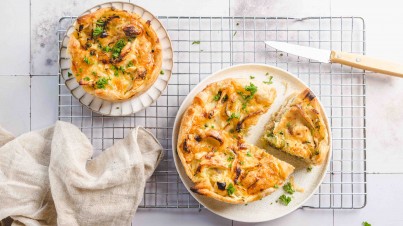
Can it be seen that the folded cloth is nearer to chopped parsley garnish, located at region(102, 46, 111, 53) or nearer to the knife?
chopped parsley garnish, located at region(102, 46, 111, 53)

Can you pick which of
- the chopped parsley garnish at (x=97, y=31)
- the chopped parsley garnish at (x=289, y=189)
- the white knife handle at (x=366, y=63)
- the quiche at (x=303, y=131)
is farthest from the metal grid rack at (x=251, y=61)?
the chopped parsley garnish at (x=97, y=31)

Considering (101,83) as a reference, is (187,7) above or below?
above

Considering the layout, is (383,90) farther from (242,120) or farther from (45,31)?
(45,31)

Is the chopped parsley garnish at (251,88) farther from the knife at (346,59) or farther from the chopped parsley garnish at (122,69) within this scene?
the chopped parsley garnish at (122,69)

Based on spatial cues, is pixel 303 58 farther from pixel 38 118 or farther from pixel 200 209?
pixel 38 118

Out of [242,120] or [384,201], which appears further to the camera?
[384,201]

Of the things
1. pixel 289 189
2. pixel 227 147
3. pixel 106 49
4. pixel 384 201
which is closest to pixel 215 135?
pixel 227 147
